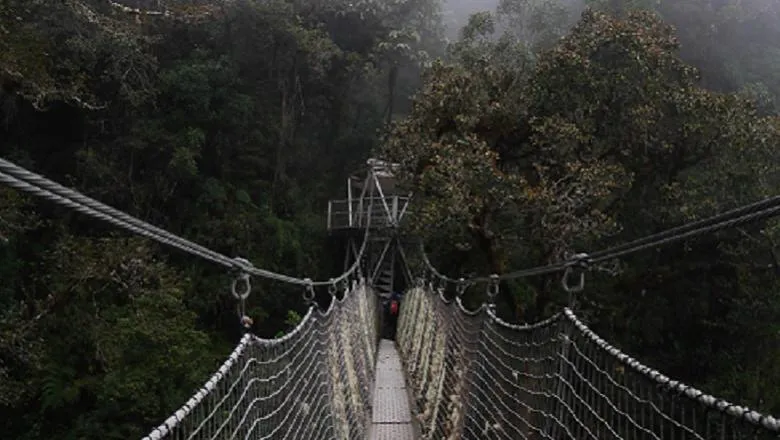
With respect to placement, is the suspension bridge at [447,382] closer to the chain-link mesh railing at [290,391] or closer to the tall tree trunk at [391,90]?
the chain-link mesh railing at [290,391]

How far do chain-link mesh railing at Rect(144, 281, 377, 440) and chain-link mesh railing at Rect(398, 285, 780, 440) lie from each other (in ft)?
1.33

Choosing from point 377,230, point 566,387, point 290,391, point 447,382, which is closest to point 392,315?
point 377,230

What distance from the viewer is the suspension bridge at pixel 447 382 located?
0.96 m

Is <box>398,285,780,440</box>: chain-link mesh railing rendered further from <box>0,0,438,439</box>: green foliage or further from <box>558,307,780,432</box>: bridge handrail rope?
<box>0,0,438,439</box>: green foliage

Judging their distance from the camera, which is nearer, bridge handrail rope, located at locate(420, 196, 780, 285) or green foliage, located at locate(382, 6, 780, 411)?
bridge handrail rope, located at locate(420, 196, 780, 285)

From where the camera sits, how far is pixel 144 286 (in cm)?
721

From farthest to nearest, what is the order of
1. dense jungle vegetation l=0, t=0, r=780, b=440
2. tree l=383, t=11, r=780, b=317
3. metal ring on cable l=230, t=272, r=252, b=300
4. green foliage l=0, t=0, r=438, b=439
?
green foliage l=0, t=0, r=438, b=439 → dense jungle vegetation l=0, t=0, r=780, b=440 → tree l=383, t=11, r=780, b=317 → metal ring on cable l=230, t=272, r=252, b=300

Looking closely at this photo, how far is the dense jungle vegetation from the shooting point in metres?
5.90

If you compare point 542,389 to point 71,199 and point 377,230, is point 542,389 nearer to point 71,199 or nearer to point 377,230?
point 71,199

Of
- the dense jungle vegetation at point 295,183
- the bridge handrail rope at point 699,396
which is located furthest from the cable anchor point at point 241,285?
the dense jungle vegetation at point 295,183

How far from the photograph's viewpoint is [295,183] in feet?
36.2

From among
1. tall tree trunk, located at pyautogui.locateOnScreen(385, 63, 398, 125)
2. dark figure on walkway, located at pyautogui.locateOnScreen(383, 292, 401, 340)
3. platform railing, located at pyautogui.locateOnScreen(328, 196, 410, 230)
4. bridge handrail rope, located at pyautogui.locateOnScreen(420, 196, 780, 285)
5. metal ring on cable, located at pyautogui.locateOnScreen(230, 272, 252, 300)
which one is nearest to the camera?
bridge handrail rope, located at pyautogui.locateOnScreen(420, 196, 780, 285)

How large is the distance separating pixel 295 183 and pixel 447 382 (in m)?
8.26

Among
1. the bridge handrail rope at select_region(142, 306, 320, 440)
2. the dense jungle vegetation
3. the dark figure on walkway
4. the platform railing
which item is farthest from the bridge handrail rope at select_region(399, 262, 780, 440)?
the platform railing
